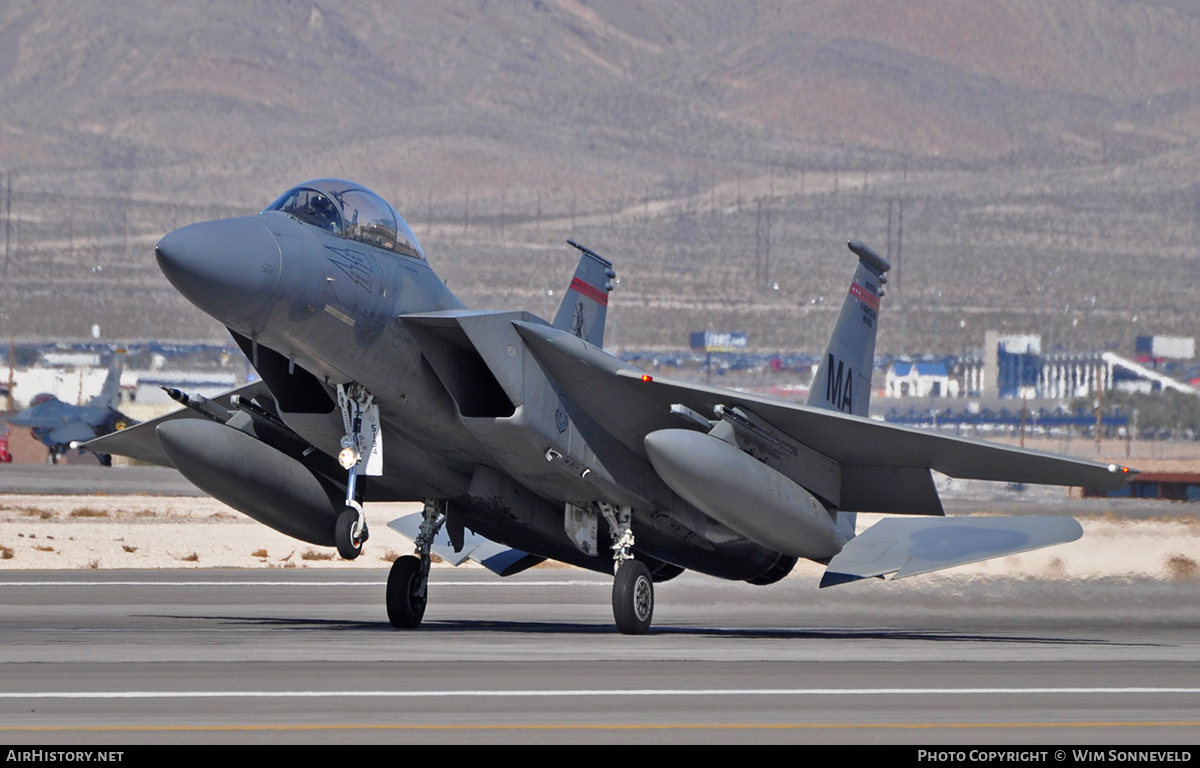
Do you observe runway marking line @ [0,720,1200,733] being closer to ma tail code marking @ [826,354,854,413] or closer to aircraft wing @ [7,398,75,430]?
ma tail code marking @ [826,354,854,413]

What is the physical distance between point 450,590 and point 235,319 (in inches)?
410

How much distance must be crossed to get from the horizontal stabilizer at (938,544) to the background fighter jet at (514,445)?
0.08ft

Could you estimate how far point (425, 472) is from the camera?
14.9 m

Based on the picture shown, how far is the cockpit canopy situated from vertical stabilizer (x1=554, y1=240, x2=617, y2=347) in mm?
2833

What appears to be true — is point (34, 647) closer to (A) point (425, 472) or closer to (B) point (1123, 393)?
(A) point (425, 472)

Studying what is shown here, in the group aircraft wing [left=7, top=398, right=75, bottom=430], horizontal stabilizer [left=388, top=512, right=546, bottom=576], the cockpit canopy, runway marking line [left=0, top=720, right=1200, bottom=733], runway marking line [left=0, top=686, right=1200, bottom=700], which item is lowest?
aircraft wing [left=7, top=398, right=75, bottom=430]

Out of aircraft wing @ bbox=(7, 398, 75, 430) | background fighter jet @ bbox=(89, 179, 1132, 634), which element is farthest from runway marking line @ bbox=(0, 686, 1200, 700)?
aircraft wing @ bbox=(7, 398, 75, 430)

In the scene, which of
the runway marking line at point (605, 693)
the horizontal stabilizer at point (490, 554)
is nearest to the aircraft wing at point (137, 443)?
the horizontal stabilizer at point (490, 554)

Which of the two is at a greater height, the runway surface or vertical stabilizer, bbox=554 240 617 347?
vertical stabilizer, bbox=554 240 617 347

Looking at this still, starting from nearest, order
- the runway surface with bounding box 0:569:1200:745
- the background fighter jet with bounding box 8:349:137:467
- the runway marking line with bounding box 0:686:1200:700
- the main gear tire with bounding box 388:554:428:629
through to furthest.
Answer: the runway surface with bounding box 0:569:1200:745 < the runway marking line with bounding box 0:686:1200:700 < the main gear tire with bounding box 388:554:428:629 < the background fighter jet with bounding box 8:349:137:467

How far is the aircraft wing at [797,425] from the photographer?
14273mm

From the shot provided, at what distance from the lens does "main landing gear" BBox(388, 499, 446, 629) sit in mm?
15070

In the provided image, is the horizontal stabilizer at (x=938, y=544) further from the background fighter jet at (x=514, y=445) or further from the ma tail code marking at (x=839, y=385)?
the ma tail code marking at (x=839, y=385)

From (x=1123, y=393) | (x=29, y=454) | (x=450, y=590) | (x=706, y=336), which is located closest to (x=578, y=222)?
(x=706, y=336)
